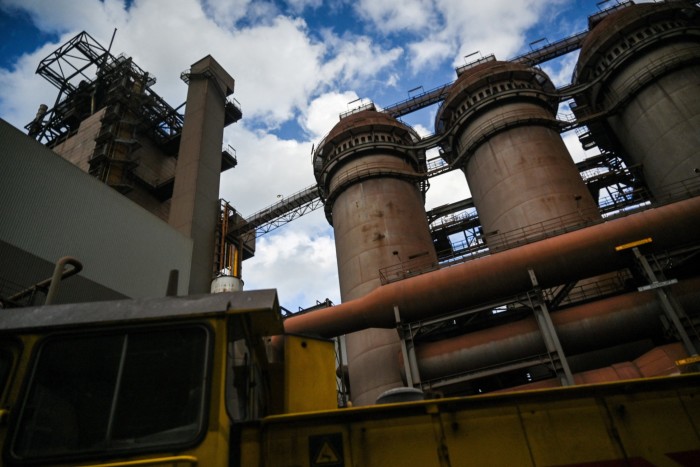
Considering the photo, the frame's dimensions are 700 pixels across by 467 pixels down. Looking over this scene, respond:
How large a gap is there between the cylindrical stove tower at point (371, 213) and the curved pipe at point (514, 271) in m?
3.28

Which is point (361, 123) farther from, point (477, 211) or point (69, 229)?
point (69, 229)

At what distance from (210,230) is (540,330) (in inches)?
782

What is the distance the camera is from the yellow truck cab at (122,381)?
2840mm

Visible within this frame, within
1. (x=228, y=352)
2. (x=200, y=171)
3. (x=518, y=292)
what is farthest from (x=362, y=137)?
(x=228, y=352)

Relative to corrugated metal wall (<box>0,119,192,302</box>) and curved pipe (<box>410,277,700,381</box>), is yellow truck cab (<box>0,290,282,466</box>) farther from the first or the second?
corrugated metal wall (<box>0,119,192,302</box>)

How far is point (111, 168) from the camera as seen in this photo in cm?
2648

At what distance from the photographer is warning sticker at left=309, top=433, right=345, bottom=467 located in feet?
10.8

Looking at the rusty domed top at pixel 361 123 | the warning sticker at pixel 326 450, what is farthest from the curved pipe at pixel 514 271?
the rusty domed top at pixel 361 123

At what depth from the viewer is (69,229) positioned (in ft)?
49.4

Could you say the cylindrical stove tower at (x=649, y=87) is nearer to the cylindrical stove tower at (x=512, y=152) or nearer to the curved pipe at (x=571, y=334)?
the cylindrical stove tower at (x=512, y=152)

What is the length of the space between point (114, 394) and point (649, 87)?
87.1 feet

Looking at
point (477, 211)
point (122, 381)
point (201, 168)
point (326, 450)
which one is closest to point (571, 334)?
point (477, 211)

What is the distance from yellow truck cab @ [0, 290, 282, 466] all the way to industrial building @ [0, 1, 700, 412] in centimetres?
281

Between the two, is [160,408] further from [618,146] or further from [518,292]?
[618,146]
